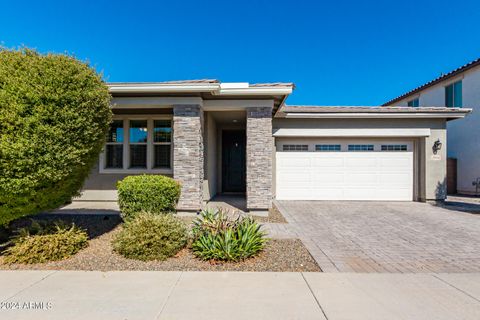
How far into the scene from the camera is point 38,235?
4.76 m

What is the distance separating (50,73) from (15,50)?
38.6 inches

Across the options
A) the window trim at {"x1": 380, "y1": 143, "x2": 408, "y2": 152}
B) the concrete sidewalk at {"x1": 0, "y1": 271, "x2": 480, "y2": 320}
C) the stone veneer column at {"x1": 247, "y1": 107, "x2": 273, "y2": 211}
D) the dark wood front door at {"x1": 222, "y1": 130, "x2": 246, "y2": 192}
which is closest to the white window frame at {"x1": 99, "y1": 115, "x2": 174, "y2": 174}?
the stone veneer column at {"x1": 247, "y1": 107, "x2": 273, "y2": 211}

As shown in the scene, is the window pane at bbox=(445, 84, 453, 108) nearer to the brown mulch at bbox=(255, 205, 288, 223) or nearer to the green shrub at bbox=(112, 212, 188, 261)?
the brown mulch at bbox=(255, 205, 288, 223)

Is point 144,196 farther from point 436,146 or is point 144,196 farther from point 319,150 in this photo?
point 436,146

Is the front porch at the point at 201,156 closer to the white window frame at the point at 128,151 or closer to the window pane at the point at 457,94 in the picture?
the white window frame at the point at 128,151

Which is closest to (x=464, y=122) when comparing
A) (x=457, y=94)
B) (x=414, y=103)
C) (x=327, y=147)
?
(x=457, y=94)

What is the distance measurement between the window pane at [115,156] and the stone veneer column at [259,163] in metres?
4.93

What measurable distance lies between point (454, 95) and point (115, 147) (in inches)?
671

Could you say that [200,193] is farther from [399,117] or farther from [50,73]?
[399,117]

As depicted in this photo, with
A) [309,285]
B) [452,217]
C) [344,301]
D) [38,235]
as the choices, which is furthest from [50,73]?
[452,217]

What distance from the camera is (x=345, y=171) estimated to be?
11.0 meters

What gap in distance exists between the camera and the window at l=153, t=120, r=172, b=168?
9.41 m

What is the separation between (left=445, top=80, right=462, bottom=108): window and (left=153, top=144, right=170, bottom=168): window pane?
1505cm

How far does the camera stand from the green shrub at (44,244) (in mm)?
4352
